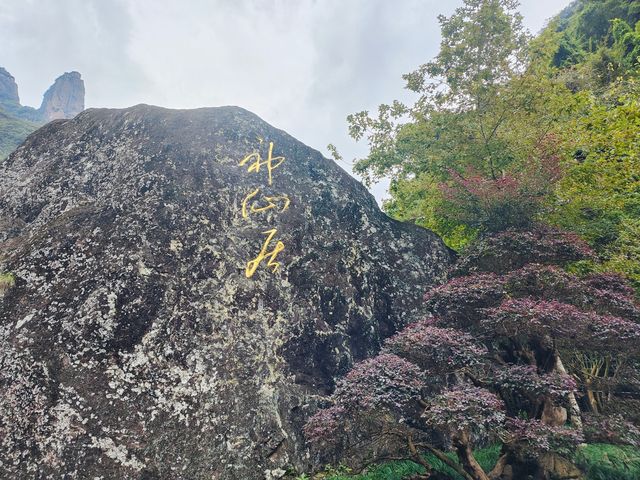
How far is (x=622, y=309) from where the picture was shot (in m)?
4.22

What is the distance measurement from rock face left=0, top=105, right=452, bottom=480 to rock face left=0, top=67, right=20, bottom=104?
4354 inches

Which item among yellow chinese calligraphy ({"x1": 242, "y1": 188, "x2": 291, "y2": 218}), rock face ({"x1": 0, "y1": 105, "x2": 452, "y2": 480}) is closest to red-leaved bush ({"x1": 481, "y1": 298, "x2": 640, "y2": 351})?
rock face ({"x1": 0, "y1": 105, "x2": 452, "y2": 480})

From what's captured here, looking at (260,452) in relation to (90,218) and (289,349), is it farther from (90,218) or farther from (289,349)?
(90,218)

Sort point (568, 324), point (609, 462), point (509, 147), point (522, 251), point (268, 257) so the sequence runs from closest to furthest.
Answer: point (609, 462), point (568, 324), point (522, 251), point (268, 257), point (509, 147)

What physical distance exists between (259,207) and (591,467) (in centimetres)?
520

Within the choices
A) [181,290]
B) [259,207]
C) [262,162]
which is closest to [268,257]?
[259,207]

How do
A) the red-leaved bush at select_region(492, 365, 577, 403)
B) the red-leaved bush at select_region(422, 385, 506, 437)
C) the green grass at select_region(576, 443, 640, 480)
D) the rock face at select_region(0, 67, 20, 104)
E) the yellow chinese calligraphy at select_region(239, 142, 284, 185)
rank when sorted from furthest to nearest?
1. the rock face at select_region(0, 67, 20, 104)
2. the yellow chinese calligraphy at select_region(239, 142, 284, 185)
3. the green grass at select_region(576, 443, 640, 480)
4. the red-leaved bush at select_region(492, 365, 577, 403)
5. the red-leaved bush at select_region(422, 385, 506, 437)

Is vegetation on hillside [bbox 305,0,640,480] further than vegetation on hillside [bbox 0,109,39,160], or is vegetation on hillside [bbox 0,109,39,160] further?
vegetation on hillside [bbox 0,109,39,160]

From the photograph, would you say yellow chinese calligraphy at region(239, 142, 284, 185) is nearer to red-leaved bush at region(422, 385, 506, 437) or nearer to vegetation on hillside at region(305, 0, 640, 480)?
vegetation on hillside at region(305, 0, 640, 480)

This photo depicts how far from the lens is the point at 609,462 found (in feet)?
12.3

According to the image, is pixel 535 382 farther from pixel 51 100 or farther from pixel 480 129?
pixel 51 100

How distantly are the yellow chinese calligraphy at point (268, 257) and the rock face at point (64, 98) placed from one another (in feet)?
378

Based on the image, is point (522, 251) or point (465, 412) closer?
point (465, 412)

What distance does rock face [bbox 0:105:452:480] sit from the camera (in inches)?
140
